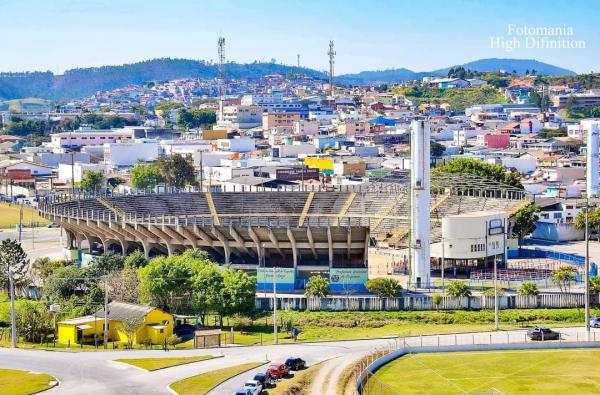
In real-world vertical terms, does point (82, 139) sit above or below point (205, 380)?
above

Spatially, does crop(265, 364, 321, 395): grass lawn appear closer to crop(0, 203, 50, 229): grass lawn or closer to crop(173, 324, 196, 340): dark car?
crop(173, 324, 196, 340): dark car

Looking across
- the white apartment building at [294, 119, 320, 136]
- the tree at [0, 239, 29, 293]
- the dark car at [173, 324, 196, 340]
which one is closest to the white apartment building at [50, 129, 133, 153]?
the white apartment building at [294, 119, 320, 136]

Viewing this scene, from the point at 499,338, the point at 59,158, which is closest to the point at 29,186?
the point at 59,158

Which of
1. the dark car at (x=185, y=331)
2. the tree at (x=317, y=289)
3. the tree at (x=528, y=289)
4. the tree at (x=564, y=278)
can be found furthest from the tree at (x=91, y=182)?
the tree at (x=528, y=289)

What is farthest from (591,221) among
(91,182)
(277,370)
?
(91,182)

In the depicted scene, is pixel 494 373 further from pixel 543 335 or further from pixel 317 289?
pixel 317 289

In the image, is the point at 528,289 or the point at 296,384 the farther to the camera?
the point at 528,289

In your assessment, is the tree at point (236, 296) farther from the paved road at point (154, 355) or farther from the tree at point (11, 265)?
the tree at point (11, 265)
